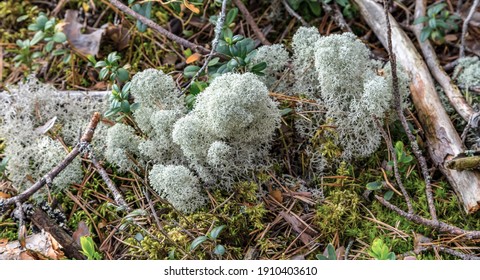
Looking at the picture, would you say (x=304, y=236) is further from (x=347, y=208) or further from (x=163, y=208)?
(x=163, y=208)

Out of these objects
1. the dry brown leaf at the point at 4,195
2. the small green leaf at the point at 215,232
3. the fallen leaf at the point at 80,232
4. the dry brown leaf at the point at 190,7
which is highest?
the dry brown leaf at the point at 190,7

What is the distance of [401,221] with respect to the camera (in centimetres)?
283

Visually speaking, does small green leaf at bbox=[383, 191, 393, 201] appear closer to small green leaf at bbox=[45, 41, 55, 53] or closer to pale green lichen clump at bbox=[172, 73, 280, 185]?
pale green lichen clump at bbox=[172, 73, 280, 185]

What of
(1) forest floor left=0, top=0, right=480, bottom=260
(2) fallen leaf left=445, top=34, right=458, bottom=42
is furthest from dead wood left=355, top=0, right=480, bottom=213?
(2) fallen leaf left=445, top=34, right=458, bottom=42

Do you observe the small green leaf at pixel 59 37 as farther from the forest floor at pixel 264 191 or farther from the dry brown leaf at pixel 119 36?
the dry brown leaf at pixel 119 36

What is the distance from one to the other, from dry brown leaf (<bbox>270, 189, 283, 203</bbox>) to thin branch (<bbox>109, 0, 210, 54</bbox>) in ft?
3.35

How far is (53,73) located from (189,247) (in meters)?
1.80

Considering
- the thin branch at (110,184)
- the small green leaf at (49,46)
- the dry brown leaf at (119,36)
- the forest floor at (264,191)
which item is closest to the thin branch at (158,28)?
the forest floor at (264,191)

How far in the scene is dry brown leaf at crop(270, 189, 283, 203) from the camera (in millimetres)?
2965

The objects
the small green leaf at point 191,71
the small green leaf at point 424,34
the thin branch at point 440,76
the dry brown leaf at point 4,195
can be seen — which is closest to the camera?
the dry brown leaf at point 4,195

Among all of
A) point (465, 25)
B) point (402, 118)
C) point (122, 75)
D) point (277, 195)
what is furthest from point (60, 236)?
point (465, 25)

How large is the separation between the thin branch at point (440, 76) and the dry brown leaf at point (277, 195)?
44.7 inches

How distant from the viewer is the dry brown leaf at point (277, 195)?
2965mm
